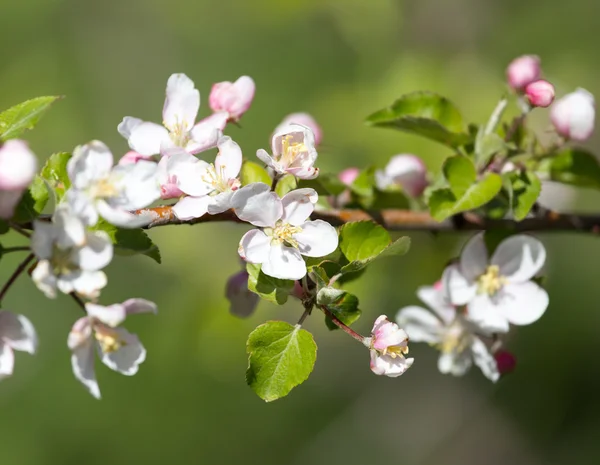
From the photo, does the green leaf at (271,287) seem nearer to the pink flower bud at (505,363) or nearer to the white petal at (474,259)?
the white petal at (474,259)

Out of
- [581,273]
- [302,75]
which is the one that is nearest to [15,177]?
[581,273]

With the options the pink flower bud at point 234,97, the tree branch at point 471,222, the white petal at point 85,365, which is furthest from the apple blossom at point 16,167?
the tree branch at point 471,222

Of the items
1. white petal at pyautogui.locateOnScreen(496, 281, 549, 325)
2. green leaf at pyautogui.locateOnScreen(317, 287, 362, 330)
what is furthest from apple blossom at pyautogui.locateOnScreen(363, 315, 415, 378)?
white petal at pyautogui.locateOnScreen(496, 281, 549, 325)

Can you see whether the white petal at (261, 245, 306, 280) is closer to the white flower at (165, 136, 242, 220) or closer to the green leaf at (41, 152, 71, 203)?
the white flower at (165, 136, 242, 220)

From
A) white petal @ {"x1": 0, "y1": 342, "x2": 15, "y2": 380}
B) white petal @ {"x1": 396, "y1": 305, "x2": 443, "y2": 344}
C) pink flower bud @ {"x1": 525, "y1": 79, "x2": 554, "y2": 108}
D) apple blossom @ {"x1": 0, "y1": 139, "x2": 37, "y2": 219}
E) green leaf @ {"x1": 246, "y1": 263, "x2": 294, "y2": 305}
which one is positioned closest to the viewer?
apple blossom @ {"x1": 0, "y1": 139, "x2": 37, "y2": 219}

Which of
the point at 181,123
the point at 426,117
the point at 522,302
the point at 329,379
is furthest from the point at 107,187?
the point at 329,379

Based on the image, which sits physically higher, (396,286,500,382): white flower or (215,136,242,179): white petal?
(215,136,242,179): white petal

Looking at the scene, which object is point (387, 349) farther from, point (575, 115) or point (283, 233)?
point (575, 115)
